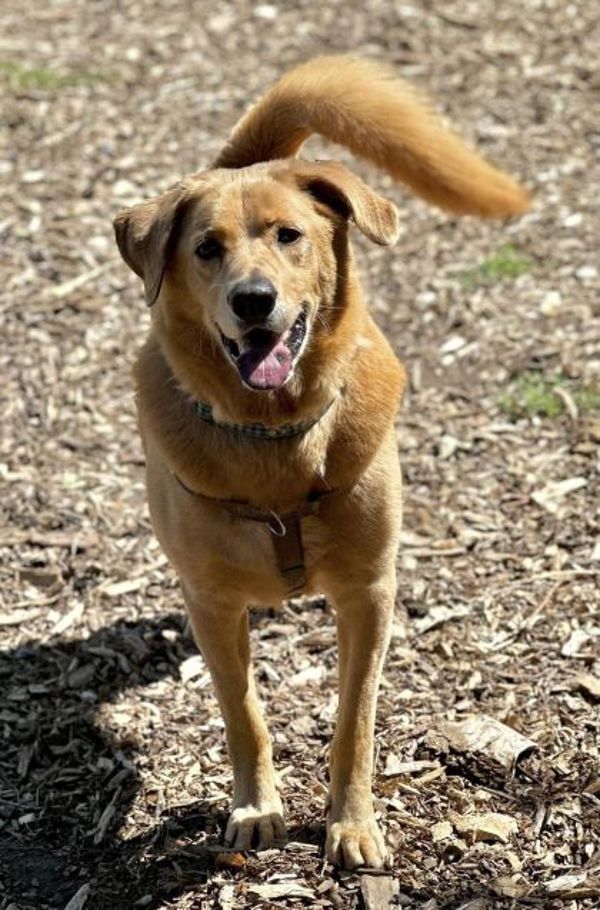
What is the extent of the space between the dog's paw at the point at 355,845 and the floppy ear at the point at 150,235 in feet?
5.18

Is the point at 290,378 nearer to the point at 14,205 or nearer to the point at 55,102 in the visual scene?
the point at 14,205

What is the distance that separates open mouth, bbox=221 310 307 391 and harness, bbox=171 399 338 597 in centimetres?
23

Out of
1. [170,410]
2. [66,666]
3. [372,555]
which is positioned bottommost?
[66,666]

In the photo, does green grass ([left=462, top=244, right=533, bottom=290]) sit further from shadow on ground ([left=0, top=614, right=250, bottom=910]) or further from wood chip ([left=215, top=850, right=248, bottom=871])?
wood chip ([left=215, top=850, right=248, bottom=871])

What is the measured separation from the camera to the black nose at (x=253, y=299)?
364 cm

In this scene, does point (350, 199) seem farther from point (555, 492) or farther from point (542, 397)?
point (542, 397)

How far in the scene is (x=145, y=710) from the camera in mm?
4867

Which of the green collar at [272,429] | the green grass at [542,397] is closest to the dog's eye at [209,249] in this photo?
the green collar at [272,429]

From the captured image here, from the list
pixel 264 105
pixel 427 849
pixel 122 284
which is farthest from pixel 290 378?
pixel 122 284

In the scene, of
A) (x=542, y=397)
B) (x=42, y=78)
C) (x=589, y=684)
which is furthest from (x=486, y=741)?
(x=42, y=78)

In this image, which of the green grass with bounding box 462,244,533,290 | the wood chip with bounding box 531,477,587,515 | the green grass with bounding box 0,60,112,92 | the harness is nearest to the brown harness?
the harness

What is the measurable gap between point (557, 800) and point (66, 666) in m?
1.83

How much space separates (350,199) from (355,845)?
1.80 metres

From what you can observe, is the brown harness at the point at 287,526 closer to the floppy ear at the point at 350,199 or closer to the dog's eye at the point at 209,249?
the dog's eye at the point at 209,249
